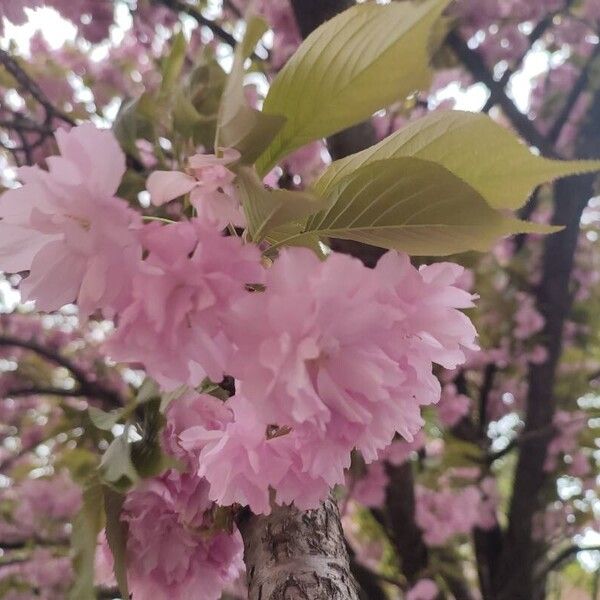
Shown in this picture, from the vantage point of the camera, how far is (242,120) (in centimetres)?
36

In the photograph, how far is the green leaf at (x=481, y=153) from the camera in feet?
1.34

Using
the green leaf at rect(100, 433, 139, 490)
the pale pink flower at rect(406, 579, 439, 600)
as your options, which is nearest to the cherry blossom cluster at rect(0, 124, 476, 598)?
the green leaf at rect(100, 433, 139, 490)

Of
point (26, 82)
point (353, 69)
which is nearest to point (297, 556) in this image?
point (353, 69)

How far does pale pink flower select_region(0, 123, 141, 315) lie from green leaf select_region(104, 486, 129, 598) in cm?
24

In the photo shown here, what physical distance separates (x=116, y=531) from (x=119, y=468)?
6 centimetres

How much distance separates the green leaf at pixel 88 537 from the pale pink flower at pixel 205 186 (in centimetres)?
28

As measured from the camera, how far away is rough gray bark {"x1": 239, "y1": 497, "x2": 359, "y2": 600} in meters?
0.45

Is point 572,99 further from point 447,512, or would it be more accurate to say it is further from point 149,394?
point 149,394

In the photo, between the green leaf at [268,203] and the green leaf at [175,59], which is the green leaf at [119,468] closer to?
the green leaf at [268,203]

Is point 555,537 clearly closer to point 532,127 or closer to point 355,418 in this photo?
point 532,127

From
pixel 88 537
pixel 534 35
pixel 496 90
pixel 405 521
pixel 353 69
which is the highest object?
pixel 534 35

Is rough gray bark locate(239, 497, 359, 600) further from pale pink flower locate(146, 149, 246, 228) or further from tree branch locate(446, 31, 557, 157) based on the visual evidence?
tree branch locate(446, 31, 557, 157)

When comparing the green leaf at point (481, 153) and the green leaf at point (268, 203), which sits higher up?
the green leaf at point (481, 153)

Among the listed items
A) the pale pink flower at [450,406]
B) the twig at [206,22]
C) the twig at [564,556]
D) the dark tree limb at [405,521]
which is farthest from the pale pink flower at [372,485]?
the twig at [206,22]
